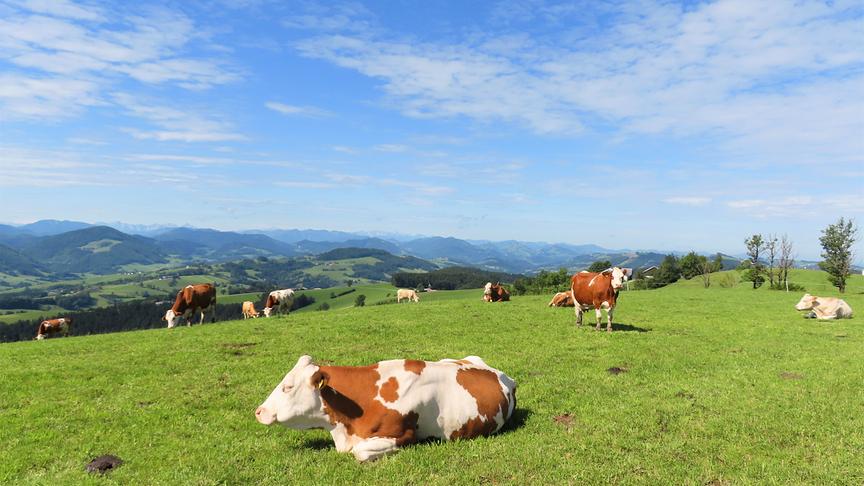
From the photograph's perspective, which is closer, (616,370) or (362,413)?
(362,413)

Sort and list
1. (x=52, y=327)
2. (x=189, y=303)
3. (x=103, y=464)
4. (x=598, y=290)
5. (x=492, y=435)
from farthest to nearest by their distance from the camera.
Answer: (x=52, y=327)
(x=189, y=303)
(x=598, y=290)
(x=492, y=435)
(x=103, y=464)

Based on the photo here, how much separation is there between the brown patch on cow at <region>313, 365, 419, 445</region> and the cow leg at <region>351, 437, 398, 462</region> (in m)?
0.11

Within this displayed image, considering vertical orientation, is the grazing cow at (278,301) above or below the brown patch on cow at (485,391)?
below

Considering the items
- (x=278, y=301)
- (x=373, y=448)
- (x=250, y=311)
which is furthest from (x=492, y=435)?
(x=250, y=311)

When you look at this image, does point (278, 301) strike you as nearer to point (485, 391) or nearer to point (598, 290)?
point (598, 290)

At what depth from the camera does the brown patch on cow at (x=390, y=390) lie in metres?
8.11

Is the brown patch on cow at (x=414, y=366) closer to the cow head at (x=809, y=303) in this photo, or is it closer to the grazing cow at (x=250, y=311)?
the cow head at (x=809, y=303)

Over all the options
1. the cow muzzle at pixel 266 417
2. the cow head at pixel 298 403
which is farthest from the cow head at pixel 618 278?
the cow muzzle at pixel 266 417

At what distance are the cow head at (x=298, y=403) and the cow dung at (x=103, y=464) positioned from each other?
8.12ft

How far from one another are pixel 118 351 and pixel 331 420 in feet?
44.4

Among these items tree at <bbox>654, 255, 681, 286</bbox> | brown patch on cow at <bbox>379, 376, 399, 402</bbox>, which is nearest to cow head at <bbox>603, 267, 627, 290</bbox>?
brown patch on cow at <bbox>379, 376, 399, 402</bbox>

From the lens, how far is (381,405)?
806 cm

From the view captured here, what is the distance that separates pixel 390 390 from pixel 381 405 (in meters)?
0.30

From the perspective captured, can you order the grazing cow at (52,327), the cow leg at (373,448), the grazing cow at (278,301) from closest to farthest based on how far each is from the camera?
the cow leg at (373,448)
the grazing cow at (52,327)
the grazing cow at (278,301)
